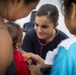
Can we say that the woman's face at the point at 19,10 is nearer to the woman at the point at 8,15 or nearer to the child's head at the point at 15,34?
the woman at the point at 8,15

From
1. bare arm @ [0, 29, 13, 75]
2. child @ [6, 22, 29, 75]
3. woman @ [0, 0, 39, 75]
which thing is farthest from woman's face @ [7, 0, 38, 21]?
child @ [6, 22, 29, 75]

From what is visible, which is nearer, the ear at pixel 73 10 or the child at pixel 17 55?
the ear at pixel 73 10

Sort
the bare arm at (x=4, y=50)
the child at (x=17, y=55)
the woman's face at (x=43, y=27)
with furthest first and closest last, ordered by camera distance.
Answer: the woman's face at (x=43, y=27), the child at (x=17, y=55), the bare arm at (x=4, y=50)

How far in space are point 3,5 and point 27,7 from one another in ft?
0.38

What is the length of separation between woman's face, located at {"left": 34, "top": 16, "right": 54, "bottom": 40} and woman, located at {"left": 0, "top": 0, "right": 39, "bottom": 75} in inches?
30.6

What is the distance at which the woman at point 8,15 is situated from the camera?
0.79 m

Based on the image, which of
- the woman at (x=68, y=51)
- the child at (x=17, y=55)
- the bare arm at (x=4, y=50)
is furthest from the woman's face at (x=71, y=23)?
the child at (x=17, y=55)

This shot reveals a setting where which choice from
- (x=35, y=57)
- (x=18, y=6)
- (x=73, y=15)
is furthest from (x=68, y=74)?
(x=35, y=57)

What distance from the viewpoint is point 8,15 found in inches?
35.0

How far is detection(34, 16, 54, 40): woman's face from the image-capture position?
1.71 metres

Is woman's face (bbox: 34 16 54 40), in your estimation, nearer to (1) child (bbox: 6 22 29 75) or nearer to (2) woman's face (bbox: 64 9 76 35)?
(1) child (bbox: 6 22 29 75)

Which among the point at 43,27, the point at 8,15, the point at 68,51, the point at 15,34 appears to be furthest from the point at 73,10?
the point at 43,27

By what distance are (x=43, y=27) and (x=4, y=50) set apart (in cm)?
99

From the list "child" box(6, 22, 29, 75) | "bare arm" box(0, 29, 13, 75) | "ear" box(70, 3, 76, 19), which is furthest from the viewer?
"child" box(6, 22, 29, 75)
